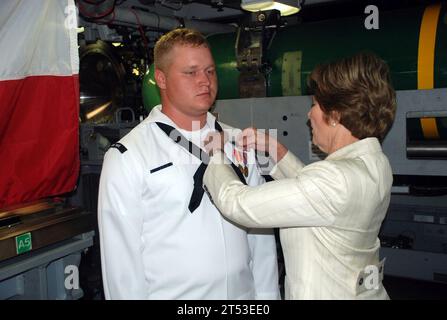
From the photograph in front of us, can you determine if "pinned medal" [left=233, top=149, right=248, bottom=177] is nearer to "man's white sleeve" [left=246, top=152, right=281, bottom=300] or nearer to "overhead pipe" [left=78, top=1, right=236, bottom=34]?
"man's white sleeve" [left=246, top=152, right=281, bottom=300]

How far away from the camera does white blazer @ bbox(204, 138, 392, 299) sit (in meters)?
1.25

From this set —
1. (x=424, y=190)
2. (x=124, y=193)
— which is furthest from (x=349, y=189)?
(x=424, y=190)

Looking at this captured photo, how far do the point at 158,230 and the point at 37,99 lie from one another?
138 cm

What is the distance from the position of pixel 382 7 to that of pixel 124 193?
13.4 feet

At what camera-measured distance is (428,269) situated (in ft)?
7.94

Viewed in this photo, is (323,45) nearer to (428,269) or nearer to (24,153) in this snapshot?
(428,269)

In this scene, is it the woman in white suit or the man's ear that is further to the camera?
the man's ear

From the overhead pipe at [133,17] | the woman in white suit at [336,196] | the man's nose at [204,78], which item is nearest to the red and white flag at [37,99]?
the overhead pipe at [133,17]

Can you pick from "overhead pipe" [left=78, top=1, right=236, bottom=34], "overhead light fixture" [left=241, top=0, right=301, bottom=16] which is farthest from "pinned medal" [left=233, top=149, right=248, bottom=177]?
"overhead pipe" [left=78, top=1, right=236, bottom=34]

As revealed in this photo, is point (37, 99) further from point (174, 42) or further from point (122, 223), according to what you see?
point (122, 223)

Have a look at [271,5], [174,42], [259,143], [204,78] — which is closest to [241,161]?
[259,143]

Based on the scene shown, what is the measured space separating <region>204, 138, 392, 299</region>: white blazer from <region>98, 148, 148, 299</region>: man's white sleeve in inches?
12.6

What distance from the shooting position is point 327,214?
1257mm

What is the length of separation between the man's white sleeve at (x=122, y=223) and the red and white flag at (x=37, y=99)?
43.0 inches
